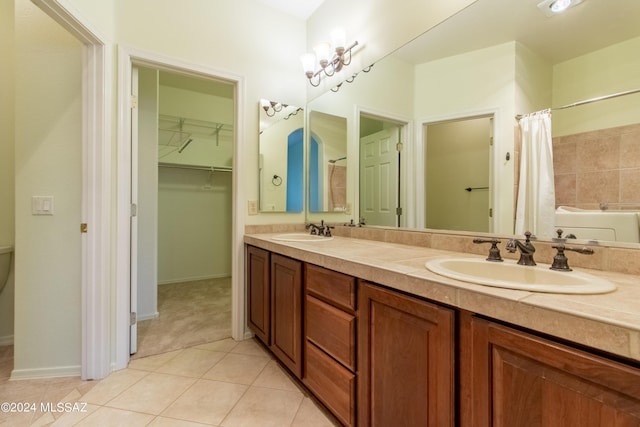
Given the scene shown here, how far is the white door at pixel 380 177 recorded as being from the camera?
1.81 meters

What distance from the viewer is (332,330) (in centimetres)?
124

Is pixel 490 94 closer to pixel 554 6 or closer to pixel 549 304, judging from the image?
pixel 554 6

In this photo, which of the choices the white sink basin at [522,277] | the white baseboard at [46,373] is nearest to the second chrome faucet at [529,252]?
the white sink basin at [522,277]

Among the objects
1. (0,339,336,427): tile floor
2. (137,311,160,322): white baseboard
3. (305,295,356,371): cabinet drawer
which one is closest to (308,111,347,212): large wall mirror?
(305,295,356,371): cabinet drawer

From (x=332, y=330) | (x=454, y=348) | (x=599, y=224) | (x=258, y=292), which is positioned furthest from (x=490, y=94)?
(x=258, y=292)

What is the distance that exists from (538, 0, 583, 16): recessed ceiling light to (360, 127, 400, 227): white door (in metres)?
0.81

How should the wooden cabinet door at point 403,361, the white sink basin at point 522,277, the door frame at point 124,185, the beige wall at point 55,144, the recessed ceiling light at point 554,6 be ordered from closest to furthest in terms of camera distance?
the white sink basin at point 522,277 < the wooden cabinet door at point 403,361 < the recessed ceiling light at point 554,6 < the beige wall at point 55,144 < the door frame at point 124,185

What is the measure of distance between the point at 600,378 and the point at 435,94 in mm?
1397

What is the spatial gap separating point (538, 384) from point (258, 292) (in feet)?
5.47

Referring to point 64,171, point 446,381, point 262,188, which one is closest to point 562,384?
point 446,381

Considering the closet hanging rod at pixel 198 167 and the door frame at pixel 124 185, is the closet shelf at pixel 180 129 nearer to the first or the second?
the closet hanging rod at pixel 198 167

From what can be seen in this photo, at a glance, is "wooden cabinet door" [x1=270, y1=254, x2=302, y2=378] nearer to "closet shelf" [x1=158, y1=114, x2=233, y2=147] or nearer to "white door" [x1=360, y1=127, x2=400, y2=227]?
"white door" [x1=360, y1=127, x2=400, y2=227]

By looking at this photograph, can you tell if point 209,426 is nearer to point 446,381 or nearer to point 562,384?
point 446,381

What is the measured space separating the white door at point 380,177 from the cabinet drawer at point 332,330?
757 millimetres
